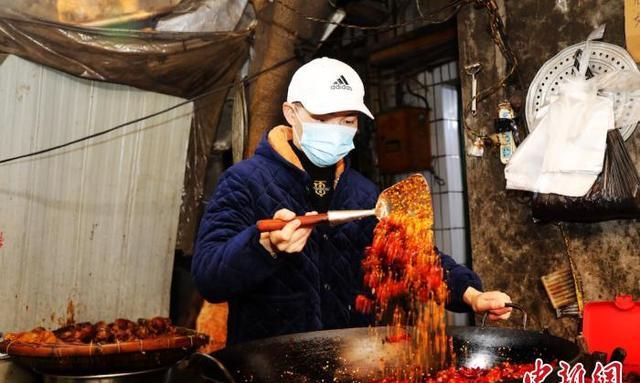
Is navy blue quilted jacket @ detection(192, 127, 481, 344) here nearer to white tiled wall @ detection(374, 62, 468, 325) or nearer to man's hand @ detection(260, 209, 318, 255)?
man's hand @ detection(260, 209, 318, 255)

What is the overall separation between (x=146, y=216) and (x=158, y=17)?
166 centimetres

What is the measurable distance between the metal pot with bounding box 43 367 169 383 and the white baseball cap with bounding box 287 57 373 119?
2026mm

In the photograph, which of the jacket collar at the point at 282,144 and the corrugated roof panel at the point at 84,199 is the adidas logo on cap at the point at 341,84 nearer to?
the jacket collar at the point at 282,144

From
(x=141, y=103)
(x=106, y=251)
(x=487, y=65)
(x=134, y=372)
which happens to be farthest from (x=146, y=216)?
(x=487, y=65)

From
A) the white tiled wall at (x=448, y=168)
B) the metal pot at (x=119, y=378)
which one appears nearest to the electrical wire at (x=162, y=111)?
the metal pot at (x=119, y=378)

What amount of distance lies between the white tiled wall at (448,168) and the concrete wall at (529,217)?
195cm

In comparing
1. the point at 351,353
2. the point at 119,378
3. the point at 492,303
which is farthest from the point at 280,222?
the point at 119,378

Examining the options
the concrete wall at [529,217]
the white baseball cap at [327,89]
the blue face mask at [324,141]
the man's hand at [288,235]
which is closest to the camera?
the man's hand at [288,235]

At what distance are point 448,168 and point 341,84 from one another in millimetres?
4340

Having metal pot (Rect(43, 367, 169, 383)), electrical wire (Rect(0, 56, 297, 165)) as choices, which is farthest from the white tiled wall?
metal pot (Rect(43, 367, 169, 383))

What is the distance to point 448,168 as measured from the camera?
267 inches

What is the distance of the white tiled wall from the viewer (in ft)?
22.3

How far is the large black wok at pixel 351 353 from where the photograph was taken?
7.69ft

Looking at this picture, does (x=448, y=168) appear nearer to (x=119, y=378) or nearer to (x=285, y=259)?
(x=119, y=378)
